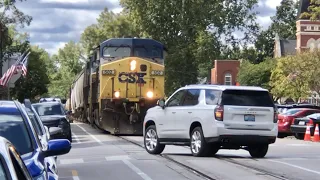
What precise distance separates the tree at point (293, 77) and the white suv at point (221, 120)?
3213cm

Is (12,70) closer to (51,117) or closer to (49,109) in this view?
(49,109)

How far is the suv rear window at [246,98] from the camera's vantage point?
59.2 feet

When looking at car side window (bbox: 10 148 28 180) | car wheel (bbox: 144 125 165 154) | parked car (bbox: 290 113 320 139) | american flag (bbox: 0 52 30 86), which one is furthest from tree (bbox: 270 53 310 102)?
car side window (bbox: 10 148 28 180)

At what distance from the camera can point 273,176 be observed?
1405 centimetres

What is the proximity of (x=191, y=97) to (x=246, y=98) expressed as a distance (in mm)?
1571

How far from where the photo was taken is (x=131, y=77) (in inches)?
1198

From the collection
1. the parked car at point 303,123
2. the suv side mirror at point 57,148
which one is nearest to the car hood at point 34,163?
the suv side mirror at point 57,148

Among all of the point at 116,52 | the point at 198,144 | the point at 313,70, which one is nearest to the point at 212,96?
the point at 198,144

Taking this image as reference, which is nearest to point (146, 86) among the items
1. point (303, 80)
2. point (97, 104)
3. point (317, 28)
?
point (97, 104)

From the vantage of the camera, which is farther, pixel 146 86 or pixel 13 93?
pixel 13 93

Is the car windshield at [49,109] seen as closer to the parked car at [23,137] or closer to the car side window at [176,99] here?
the car side window at [176,99]

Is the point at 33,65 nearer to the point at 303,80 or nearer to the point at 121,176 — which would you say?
the point at 303,80

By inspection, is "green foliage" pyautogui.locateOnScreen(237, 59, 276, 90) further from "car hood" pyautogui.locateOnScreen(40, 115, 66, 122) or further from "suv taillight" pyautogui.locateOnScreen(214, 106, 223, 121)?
"suv taillight" pyautogui.locateOnScreen(214, 106, 223, 121)

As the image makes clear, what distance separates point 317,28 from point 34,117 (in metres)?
71.1
